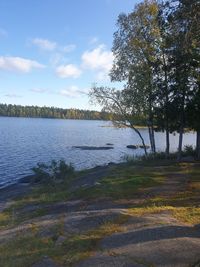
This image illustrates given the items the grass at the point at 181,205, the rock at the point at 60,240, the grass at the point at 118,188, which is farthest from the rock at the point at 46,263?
the grass at the point at 118,188

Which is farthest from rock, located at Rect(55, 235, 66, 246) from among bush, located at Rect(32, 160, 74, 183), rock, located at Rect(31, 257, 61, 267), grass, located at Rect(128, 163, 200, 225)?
bush, located at Rect(32, 160, 74, 183)

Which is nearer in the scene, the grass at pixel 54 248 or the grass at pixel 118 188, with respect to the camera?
the grass at pixel 54 248

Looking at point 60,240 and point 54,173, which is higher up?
point 60,240

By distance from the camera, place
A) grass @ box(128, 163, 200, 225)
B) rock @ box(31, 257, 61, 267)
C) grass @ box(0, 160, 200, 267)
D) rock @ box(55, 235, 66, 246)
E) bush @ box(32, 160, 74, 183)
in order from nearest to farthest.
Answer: rock @ box(31, 257, 61, 267)
grass @ box(0, 160, 200, 267)
rock @ box(55, 235, 66, 246)
grass @ box(128, 163, 200, 225)
bush @ box(32, 160, 74, 183)

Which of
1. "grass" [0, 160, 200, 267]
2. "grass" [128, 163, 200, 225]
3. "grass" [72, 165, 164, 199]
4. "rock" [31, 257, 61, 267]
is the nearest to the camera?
"rock" [31, 257, 61, 267]

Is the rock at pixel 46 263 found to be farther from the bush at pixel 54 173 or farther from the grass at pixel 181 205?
the bush at pixel 54 173

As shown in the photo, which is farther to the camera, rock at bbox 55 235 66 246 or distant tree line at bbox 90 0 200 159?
distant tree line at bbox 90 0 200 159

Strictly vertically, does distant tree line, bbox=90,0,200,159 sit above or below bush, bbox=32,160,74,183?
above

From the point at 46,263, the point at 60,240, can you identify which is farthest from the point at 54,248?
the point at 46,263

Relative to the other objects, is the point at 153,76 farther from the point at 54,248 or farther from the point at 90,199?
the point at 54,248

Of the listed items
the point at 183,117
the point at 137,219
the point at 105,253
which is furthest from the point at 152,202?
the point at 183,117

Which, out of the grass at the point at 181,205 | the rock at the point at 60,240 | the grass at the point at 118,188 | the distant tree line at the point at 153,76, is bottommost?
the grass at the point at 118,188

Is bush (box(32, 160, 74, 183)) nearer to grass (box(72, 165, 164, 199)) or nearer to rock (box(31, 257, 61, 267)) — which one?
grass (box(72, 165, 164, 199))

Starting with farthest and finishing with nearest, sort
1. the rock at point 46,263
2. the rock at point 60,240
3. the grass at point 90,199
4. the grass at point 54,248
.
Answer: the rock at point 60,240, the grass at point 90,199, the grass at point 54,248, the rock at point 46,263
